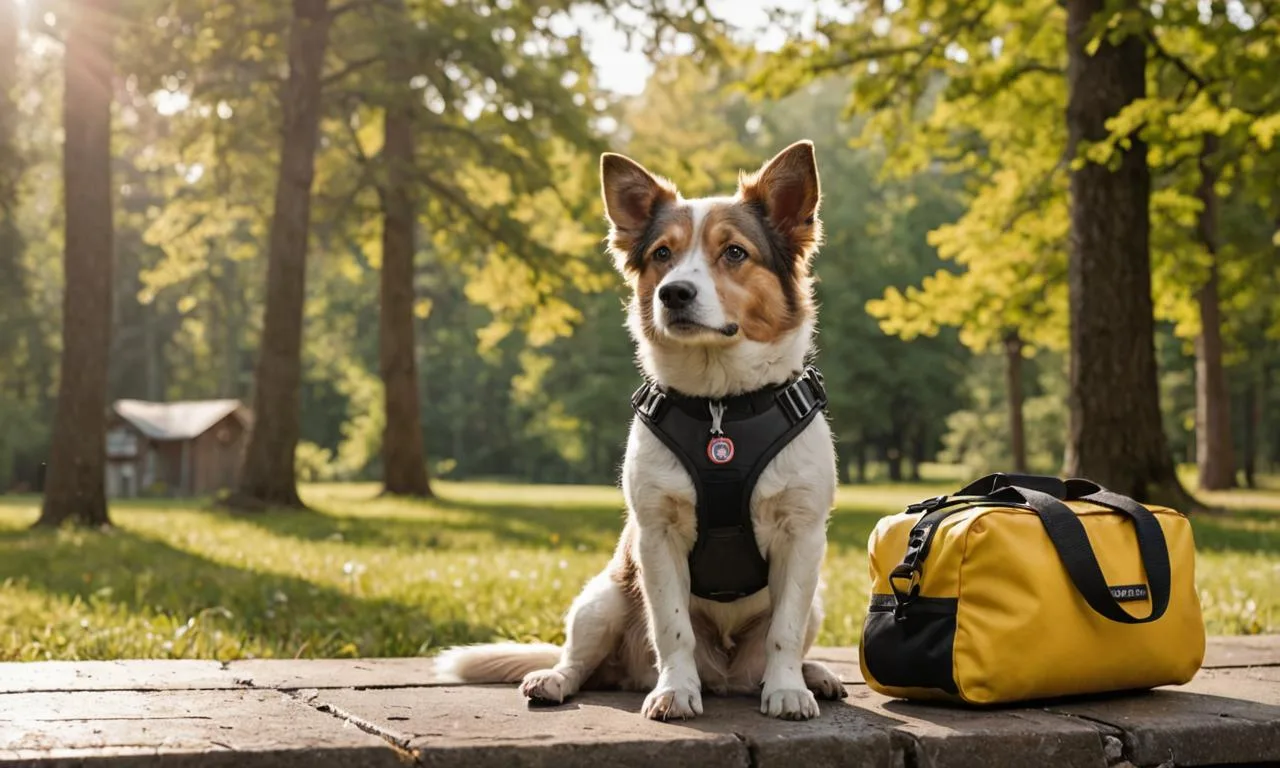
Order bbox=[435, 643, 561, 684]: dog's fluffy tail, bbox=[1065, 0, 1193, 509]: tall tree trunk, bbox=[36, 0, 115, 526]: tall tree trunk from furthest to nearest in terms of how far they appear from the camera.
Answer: bbox=[36, 0, 115, 526]: tall tree trunk → bbox=[1065, 0, 1193, 509]: tall tree trunk → bbox=[435, 643, 561, 684]: dog's fluffy tail

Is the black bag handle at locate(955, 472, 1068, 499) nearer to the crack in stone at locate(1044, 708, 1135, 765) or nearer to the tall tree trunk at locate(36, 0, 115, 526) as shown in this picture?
the crack in stone at locate(1044, 708, 1135, 765)

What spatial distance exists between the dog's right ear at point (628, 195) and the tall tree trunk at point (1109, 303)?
31.5 feet

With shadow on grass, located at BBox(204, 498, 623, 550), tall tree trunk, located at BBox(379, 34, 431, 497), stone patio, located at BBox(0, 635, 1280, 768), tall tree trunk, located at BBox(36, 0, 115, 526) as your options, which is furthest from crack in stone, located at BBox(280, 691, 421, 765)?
tall tree trunk, located at BBox(379, 34, 431, 497)

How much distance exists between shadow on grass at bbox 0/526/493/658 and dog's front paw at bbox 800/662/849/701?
2610 millimetres

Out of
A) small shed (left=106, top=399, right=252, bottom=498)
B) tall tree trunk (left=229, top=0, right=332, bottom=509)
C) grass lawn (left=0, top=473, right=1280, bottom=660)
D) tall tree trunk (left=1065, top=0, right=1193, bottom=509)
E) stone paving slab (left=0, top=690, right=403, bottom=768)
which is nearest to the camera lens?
stone paving slab (left=0, top=690, right=403, bottom=768)

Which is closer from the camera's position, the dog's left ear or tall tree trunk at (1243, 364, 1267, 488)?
the dog's left ear

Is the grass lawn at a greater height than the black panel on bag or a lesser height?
lesser

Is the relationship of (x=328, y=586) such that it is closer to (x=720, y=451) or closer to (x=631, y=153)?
(x=720, y=451)

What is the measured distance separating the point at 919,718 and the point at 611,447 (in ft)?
180

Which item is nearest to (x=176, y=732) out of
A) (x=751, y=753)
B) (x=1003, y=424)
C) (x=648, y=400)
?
(x=751, y=753)

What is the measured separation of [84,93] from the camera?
49.0ft

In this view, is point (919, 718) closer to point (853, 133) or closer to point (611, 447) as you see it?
point (611, 447)

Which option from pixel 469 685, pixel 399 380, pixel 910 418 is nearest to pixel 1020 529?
pixel 469 685

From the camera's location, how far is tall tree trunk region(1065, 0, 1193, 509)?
12.9 metres
